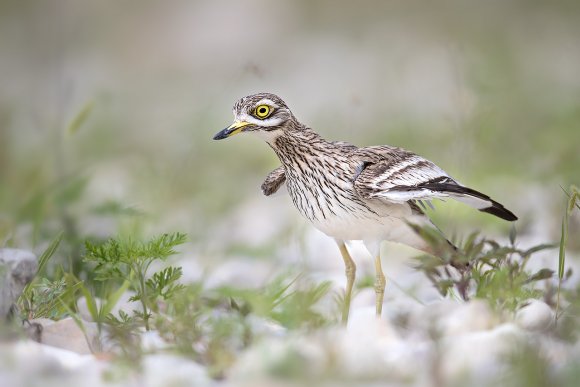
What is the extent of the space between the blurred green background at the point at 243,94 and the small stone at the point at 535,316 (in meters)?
1.13

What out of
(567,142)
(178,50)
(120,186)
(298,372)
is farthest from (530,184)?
(178,50)

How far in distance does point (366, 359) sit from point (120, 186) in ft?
15.8

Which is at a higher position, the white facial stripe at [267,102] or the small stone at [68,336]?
the white facial stripe at [267,102]

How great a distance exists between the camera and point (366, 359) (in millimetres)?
2230

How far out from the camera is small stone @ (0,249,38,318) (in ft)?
8.63

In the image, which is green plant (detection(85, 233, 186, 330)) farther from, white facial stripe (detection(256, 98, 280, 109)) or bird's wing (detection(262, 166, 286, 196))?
bird's wing (detection(262, 166, 286, 196))

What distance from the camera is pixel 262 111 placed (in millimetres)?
3377

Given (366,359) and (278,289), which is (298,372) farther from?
(278,289)

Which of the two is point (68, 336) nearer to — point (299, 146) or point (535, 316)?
point (299, 146)

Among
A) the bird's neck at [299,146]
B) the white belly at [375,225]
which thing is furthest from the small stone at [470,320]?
the bird's neck at [299,146]

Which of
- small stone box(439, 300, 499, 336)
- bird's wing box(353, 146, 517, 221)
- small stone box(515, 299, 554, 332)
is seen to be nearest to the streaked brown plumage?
bird's wing box(353, 146, 517, 221)

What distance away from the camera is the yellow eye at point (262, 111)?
11.0 ft

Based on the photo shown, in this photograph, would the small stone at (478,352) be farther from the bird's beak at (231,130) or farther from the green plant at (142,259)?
the bird's beak at (231,130)

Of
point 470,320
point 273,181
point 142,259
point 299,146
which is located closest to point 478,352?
point 470,320
